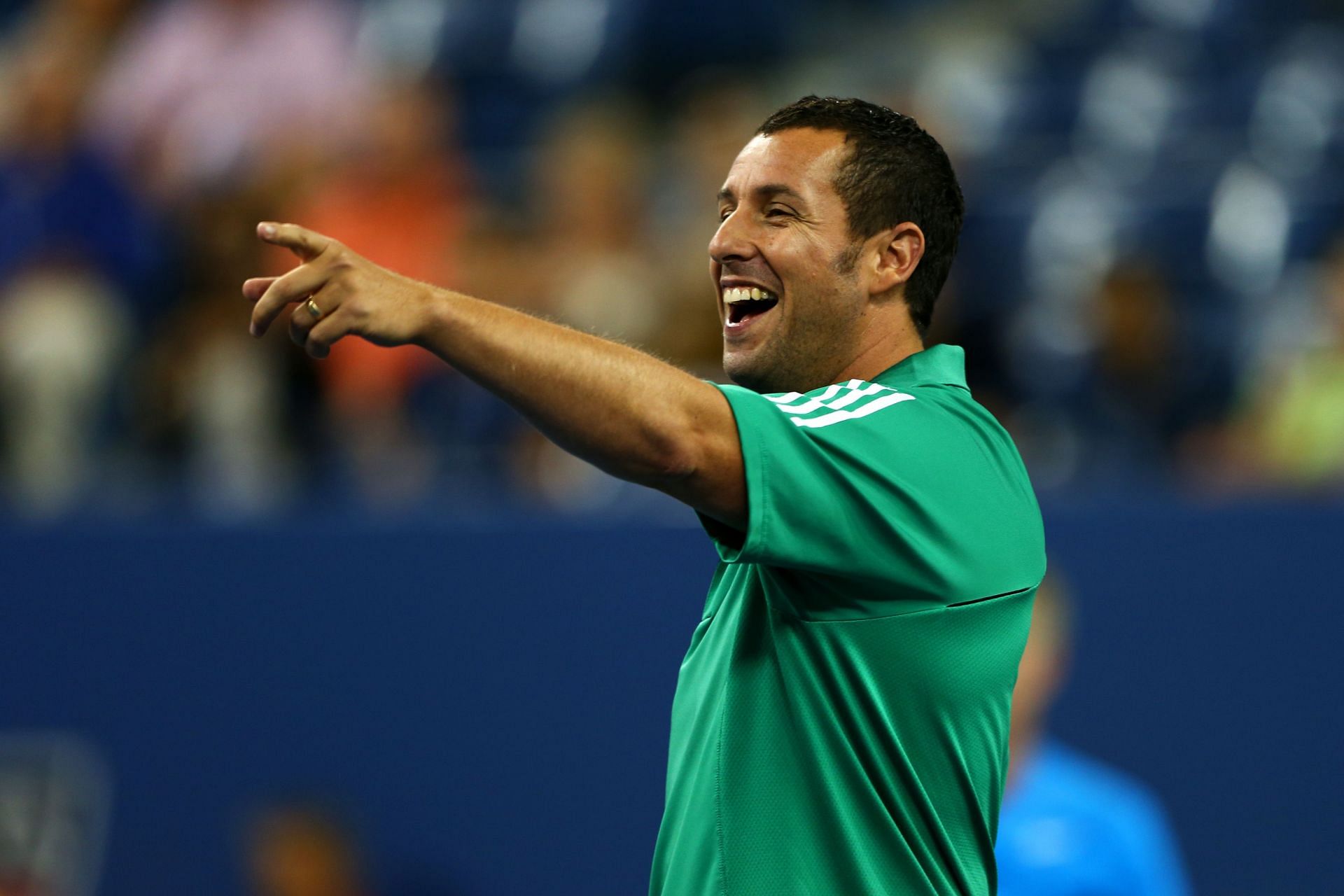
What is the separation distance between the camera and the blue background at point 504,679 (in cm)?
509

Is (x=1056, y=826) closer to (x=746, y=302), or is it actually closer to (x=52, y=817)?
(x=746, y=302)

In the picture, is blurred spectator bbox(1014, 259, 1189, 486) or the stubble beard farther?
blurred spectator bbox(1014, 259, 1189, 486)

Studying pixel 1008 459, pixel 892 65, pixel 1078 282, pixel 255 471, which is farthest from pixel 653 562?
pixel 892 65

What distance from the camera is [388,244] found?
6.46m

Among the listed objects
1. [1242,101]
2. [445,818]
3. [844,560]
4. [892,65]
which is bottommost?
[445,818]

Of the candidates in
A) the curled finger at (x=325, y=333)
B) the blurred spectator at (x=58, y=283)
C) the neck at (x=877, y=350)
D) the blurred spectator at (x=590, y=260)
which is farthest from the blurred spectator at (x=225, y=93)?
the curled finger at (x=325, y=333)

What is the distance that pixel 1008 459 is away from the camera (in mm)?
2281

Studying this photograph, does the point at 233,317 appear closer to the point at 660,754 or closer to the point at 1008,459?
the point at 660,754

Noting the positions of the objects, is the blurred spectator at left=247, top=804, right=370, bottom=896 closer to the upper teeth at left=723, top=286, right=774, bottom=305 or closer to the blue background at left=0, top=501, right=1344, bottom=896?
the blue background at left=0, top=501, right=1344, bottom=896

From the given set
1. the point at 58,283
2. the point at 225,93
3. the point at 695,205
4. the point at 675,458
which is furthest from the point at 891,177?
the point at 225,93

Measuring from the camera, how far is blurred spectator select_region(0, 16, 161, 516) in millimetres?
6164

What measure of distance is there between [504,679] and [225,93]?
2937 mm

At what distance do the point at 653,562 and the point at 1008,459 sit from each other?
127 inches

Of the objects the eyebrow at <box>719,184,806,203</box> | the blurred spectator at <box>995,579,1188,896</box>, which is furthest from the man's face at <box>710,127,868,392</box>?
the blurred spectator at <box>995,579,1188,896</box>
